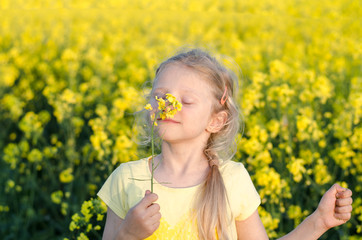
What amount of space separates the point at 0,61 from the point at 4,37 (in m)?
2.41

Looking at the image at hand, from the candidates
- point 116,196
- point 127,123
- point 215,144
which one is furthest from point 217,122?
point 127,123

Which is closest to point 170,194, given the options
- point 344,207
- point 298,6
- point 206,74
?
point 206,74

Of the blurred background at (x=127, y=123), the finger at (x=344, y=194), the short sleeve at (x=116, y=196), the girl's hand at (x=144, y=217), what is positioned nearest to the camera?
the girl's hand at (x=144, y=217)

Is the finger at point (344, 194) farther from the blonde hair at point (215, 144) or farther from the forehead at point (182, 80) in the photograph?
the forehead at point (182, 80)

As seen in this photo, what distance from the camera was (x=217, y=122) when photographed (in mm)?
1838

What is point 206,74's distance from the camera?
1759 mm

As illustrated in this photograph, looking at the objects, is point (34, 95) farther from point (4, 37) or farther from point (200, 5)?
point (200, 5)

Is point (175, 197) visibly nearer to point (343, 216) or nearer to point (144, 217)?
point (144, 217)

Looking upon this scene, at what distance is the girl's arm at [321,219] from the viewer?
5.56ft

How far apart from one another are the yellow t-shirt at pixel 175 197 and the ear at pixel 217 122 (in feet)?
0.41

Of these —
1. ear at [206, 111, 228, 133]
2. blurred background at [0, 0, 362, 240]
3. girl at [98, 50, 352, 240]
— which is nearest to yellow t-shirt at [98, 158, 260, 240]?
girl at [98, 50, 352, 240]

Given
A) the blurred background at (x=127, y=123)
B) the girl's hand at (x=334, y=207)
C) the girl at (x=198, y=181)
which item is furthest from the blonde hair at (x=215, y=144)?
the girl's hand at (x=334, y=207)

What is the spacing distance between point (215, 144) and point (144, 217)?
19.5 inches

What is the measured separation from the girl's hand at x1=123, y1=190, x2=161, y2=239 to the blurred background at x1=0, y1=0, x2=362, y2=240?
55 centimetres
